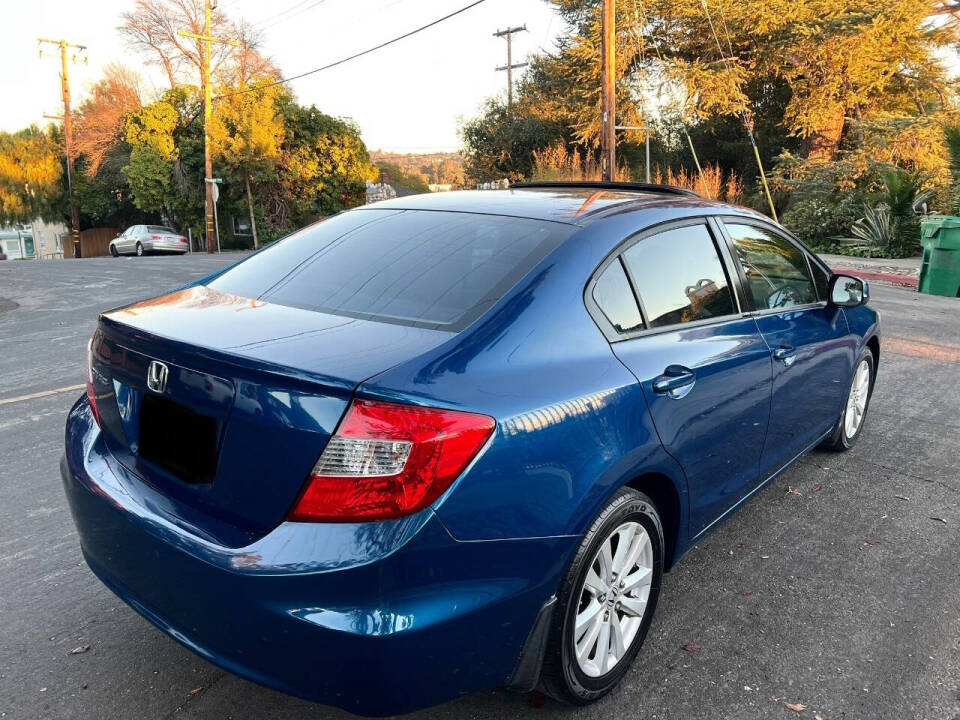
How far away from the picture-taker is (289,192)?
3725 centimetres

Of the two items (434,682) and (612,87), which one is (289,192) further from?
(434,682)

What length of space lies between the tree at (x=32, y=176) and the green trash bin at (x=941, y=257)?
1871 inches

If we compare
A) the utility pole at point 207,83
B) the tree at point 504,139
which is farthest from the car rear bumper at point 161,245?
the tree at point 504,139

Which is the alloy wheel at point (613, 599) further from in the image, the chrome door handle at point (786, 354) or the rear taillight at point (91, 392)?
the rear taillight at point (91, 392)

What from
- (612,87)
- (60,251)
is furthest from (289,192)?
(60,251)

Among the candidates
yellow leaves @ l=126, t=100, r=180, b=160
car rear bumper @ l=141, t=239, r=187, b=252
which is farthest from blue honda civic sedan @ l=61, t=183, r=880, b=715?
yellow leaves @ l=126, t=100, r=180, b=160

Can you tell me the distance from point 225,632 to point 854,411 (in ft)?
13.7

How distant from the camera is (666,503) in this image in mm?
2691

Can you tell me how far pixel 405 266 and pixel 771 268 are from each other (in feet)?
6.32

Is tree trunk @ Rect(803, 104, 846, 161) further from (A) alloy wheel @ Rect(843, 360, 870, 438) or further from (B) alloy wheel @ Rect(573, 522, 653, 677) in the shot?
(B) alloy wheel @ Rect(573, 522, 653, 677)

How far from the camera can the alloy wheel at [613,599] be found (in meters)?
2.30

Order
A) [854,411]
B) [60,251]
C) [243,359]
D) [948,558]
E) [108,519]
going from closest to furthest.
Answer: [243,359], [108,519], [948,558], [854,411], [60,251]

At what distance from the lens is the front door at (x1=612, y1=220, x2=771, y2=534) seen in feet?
8.43

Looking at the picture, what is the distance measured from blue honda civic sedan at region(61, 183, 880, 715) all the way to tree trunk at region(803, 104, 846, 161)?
87.5ft
